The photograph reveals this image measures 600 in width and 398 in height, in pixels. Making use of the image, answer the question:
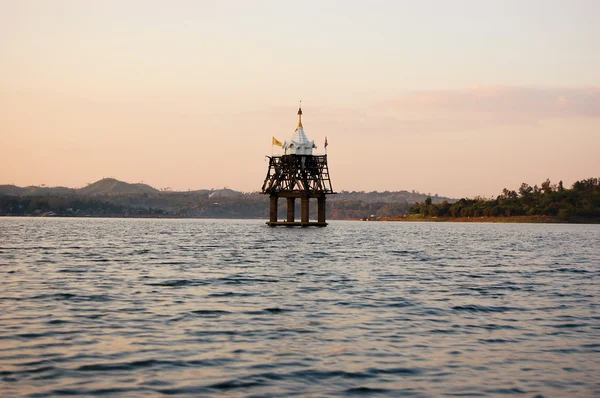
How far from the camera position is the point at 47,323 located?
2041 cm

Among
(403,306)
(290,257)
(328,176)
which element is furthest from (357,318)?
(328,176)

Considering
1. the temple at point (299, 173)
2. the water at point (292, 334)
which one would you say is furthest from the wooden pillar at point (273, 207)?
the water at point (292, 334)

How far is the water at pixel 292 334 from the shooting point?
14.3 metres

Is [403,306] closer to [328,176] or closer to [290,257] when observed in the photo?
[290,257]

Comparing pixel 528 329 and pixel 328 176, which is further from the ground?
pixel 328 176

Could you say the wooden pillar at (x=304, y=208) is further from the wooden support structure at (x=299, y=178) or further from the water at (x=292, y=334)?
the water at (x=292, y=334)

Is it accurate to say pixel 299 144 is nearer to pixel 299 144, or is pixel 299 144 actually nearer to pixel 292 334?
pixel 299 144

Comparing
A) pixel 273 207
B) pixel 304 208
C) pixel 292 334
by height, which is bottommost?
pixel 292 334

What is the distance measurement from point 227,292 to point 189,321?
7228 millimetres

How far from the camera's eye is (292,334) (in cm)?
1933

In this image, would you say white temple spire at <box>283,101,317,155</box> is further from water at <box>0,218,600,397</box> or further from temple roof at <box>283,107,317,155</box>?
water at <box>0,218,600,397</box>

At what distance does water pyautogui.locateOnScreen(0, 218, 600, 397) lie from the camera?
46.9 ft

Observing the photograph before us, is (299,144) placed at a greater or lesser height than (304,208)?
greater

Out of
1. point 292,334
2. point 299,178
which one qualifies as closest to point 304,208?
point 299,178
